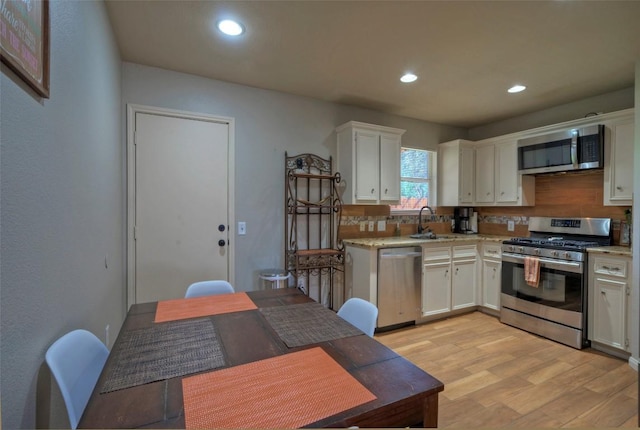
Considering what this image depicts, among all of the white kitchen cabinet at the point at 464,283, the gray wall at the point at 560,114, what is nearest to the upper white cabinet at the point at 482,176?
the gray wall at the point at 560,114

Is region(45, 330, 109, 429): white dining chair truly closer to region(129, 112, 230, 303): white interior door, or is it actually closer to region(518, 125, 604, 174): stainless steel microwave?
region(129, 112, 230, 303): white interior door

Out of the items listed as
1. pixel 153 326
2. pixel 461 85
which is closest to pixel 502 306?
pixel 461 85

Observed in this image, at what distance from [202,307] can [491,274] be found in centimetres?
340

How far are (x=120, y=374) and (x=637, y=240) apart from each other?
3.53 metres

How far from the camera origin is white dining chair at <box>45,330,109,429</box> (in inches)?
35.2

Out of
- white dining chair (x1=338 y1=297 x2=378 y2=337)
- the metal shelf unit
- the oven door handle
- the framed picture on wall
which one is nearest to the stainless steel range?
the oven door handle

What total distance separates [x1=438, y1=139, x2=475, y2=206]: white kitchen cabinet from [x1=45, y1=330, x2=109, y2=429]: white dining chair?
4051 mm

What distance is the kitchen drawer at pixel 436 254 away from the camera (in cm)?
332

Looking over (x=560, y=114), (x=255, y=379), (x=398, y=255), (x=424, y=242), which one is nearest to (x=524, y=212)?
(x=560, y=114)

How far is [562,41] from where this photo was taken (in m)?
2.14

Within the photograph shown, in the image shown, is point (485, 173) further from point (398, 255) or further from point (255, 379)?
point (255, 379)

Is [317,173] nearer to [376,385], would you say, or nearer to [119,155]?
[119,155]

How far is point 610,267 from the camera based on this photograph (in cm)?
263

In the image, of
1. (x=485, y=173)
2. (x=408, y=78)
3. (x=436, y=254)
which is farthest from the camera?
(x=485, y=173)
